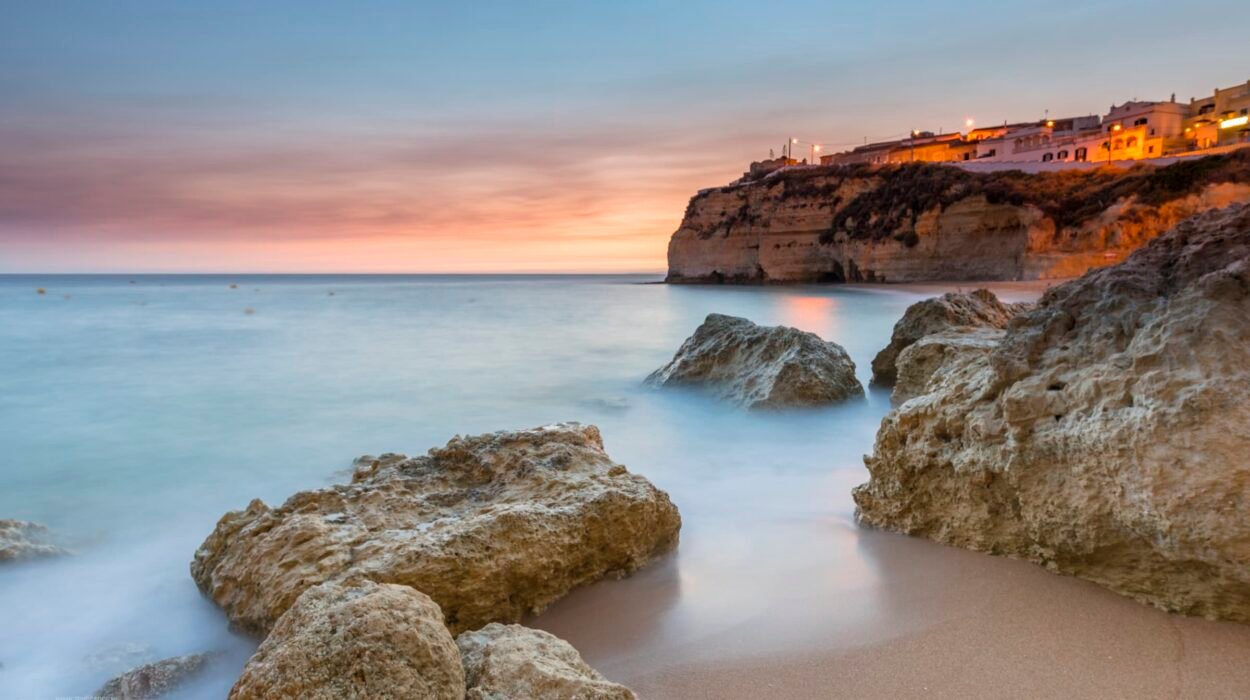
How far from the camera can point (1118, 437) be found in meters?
2.23

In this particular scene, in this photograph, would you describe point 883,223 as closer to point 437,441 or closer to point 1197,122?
point 1197,122

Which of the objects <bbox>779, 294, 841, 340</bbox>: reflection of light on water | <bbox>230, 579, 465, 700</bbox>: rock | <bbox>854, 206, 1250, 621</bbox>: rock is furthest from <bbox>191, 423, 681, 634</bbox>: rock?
<bbox>779, 294, 841, 340</bbox>: reflection of light on water

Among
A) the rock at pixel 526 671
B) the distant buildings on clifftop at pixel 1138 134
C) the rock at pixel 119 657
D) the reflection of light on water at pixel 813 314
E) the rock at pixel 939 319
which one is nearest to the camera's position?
the rock at pixel 526 671

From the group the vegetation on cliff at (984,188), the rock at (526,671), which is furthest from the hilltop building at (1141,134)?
the rock at (526,671)

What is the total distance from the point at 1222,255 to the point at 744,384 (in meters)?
4.12

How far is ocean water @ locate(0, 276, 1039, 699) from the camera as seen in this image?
2.62 metres

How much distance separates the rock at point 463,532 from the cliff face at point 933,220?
52.8 feet

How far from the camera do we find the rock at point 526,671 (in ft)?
5.54

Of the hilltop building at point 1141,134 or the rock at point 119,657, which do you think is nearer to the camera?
the rock at point 119,657

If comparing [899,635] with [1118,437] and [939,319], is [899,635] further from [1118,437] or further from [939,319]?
[939,319]

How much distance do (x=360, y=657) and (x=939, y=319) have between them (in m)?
6.10

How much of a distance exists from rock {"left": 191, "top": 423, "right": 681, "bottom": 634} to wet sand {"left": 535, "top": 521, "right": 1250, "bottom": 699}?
0.62ft

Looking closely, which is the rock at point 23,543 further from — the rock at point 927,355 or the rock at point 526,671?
the rock at point 927,355

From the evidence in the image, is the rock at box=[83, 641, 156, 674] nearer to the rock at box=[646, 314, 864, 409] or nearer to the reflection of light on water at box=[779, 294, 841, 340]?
the rock at box=[646, 314, 864, 409]
